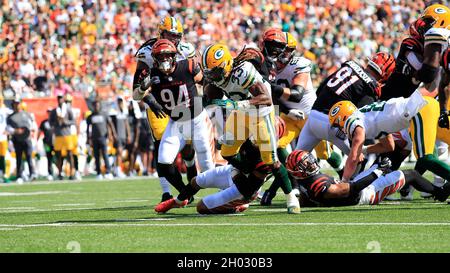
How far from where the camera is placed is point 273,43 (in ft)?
36.6

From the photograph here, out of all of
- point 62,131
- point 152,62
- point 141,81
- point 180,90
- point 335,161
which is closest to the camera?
point 180,90

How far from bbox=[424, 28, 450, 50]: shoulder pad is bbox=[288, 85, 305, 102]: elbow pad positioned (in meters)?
1.80

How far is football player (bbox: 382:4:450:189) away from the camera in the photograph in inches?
394

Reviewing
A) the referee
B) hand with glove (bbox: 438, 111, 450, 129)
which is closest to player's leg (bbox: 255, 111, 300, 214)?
hand with glove (bbox: 438, 111, 450, 129)

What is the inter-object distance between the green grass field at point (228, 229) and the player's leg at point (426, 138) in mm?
434

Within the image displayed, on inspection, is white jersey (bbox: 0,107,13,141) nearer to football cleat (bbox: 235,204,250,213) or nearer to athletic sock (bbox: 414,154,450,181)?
football cleat (bbox: 235,204,250,213)

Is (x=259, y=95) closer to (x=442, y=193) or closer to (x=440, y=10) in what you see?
(x=442, y=193)

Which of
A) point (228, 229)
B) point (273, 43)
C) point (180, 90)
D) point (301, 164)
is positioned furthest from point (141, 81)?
point (228, 229)

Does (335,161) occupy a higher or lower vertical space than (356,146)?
lower

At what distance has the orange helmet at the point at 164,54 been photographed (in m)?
10.7

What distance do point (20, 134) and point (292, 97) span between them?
35.0ft

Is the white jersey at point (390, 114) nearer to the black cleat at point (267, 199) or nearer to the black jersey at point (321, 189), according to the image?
the black jersey at point (321, 189)

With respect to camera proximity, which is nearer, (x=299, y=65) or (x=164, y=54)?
(x=164, y=54)

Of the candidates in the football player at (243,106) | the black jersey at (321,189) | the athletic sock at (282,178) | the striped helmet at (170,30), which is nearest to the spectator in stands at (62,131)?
the striped helmet at (170,30)
